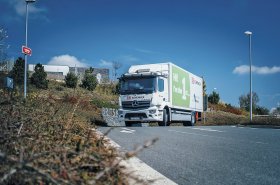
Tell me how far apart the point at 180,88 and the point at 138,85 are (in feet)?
14.9

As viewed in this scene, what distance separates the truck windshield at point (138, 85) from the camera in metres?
18.9

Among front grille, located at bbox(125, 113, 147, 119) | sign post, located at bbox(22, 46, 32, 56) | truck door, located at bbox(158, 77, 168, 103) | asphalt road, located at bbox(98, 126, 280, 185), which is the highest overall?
sign post, located at bbox(22, 46, 32, 56)

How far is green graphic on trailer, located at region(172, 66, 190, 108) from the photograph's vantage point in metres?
21.5

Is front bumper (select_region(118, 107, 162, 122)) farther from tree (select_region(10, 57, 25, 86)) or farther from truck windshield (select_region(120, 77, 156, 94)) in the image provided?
tree (select_region(10, 57, 25, 86))

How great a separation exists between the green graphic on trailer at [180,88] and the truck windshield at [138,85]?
2.66 metres

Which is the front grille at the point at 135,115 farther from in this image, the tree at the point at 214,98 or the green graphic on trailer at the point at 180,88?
the tree at the point at 214,98

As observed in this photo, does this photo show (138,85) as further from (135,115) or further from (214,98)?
(214,98)

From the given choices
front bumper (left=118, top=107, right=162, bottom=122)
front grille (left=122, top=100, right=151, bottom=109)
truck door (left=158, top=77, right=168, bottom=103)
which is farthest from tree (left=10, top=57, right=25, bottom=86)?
truck door (left=158, top=77, right=168, bottom=103)

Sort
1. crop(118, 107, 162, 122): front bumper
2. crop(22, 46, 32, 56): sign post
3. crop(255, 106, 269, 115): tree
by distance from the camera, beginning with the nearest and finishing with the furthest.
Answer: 1. crop(118, 107, 162, 122): front bumper
2. crop(22, 46, 32, 56): sign post
3. crop(255, 106, 269, 115): tree

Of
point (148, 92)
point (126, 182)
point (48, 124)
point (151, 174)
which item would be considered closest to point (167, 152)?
point (151, 174)

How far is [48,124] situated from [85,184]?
1.86m

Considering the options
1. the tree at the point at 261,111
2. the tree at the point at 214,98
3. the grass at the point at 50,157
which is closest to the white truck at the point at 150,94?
the grass at the point at 50,157

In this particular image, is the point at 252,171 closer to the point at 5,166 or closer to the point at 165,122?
the point at 5,166

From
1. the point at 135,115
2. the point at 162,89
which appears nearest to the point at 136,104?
the point at 135,115
